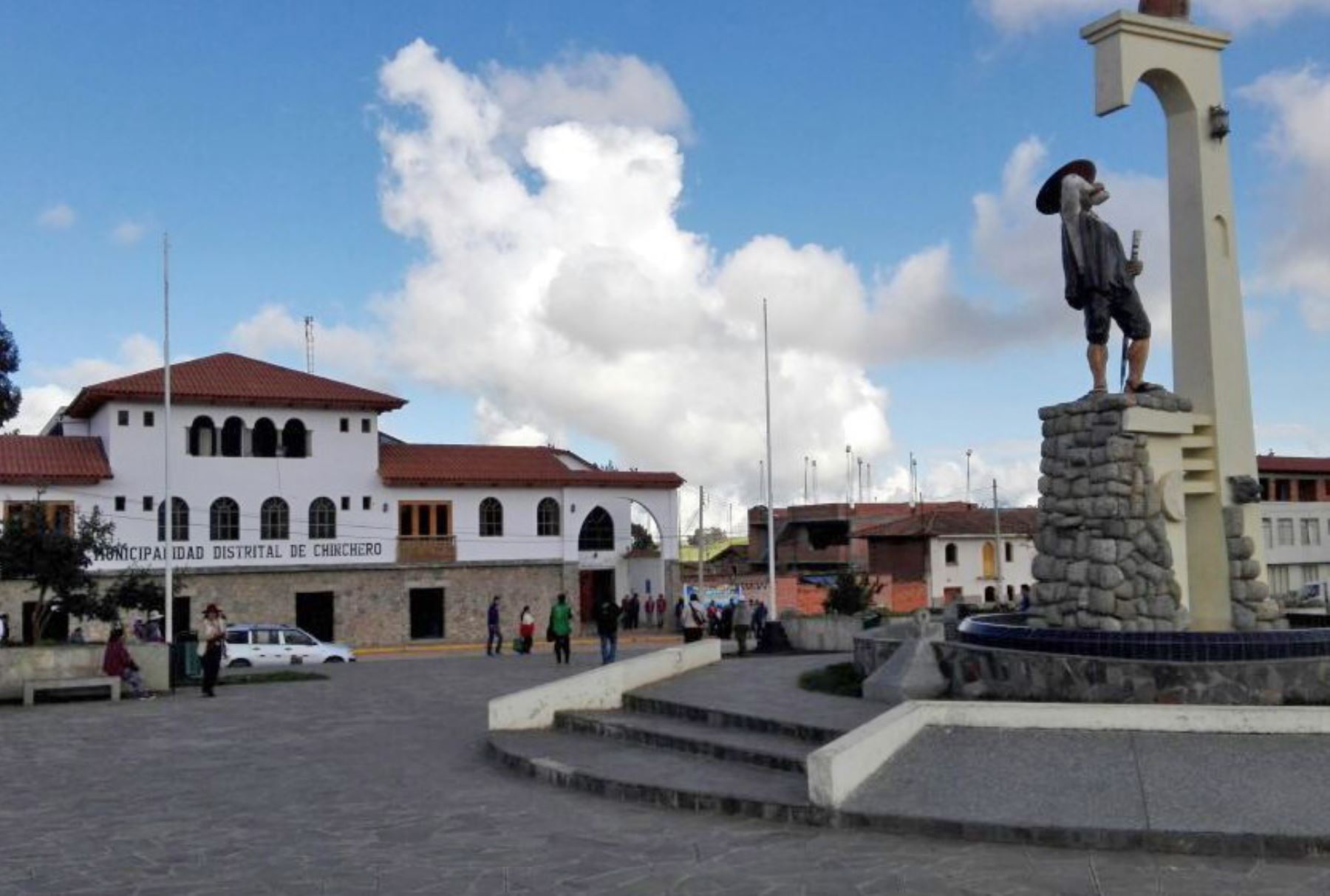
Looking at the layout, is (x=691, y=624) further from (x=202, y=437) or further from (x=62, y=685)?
(x=202, y=437)

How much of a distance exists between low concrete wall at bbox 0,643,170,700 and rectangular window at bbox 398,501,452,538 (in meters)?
19.5

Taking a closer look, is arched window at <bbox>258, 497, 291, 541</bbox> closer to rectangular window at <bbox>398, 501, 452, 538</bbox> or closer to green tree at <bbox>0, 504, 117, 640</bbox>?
rectangular window at <bbox>398, 501, 452, 538</bbox>

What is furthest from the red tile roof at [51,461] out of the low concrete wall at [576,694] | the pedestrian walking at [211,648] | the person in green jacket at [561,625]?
the low concrete wall at [576,694]

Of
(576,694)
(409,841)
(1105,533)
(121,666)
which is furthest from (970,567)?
(409,841)

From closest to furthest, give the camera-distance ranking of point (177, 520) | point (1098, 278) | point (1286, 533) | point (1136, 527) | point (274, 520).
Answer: point (1136, 527) < point (1098, 278) < point (177, 520) < point (274, 520) < point (1286, 533)

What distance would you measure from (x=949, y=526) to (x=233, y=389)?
101 feet

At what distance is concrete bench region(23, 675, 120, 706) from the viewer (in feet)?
58.4

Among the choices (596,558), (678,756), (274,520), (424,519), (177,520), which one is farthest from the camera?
(596,558)

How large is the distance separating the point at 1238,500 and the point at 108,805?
1101 cm

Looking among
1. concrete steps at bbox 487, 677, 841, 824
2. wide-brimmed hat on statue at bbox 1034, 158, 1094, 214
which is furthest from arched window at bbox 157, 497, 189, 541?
wide-brimmed hat on statue at bbox 1034, 158, 1094, 214

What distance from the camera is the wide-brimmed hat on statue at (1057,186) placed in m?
13.2

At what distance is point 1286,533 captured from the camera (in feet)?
173

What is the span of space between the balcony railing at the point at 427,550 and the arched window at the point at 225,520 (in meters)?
4.80

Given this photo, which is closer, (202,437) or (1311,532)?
(202,437)
